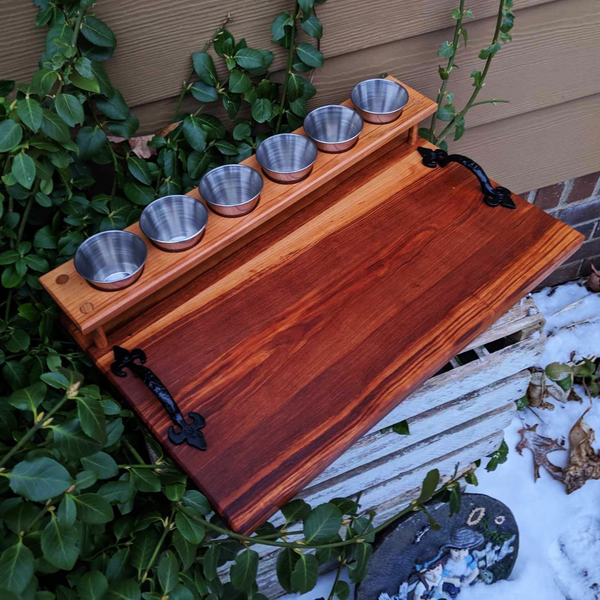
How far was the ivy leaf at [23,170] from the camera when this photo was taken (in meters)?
0.96

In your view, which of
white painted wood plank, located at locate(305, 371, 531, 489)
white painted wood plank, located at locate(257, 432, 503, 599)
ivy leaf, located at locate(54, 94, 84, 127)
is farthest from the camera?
white painted wood plank, located at locate(257, 432, 503, 599)

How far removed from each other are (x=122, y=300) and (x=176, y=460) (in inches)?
10.2

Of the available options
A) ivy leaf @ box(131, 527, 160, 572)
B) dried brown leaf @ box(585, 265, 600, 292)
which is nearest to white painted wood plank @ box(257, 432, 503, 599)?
ivy leaf @ box(131, 527, 160, 572)

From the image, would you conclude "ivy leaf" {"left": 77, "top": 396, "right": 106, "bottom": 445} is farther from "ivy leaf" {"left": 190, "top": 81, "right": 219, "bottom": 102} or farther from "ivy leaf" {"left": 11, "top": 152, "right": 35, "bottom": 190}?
"ivy leaf" {"left": 190, "top": 81, "right": 219, "bottom": 102}

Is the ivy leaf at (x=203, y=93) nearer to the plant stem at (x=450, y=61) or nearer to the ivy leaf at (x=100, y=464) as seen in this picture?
the plant stem at (x=450, y=61)

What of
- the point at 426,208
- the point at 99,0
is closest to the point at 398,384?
the point at 426,208

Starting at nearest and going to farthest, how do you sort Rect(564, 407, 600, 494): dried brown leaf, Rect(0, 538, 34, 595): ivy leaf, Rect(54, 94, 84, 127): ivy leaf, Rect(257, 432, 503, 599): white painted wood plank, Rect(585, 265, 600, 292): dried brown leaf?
Rect(0, 538, 34, 595): ivy leaf, Rect(54, 94, 84, 127): ivy leaf, Rect(257, 432, 503, 599): white painted wood plank, Rect(564, 407, 600, 494): dried brown leaf, Rect(585, 265, 600, 292): dried brown leaf

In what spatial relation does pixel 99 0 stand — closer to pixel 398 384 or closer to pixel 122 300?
pixel 122 300

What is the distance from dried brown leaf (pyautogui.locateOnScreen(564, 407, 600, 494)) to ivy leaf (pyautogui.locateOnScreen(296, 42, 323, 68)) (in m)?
1.45

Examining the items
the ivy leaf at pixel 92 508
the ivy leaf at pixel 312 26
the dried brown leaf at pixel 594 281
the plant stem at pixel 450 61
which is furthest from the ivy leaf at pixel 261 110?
the dried brown leaf at pixel 594 281

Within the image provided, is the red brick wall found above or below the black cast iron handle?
below

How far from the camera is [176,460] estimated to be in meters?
0.93

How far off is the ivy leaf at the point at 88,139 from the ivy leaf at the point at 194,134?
0.16 metres

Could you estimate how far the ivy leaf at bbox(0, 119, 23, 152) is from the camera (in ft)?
3.10
